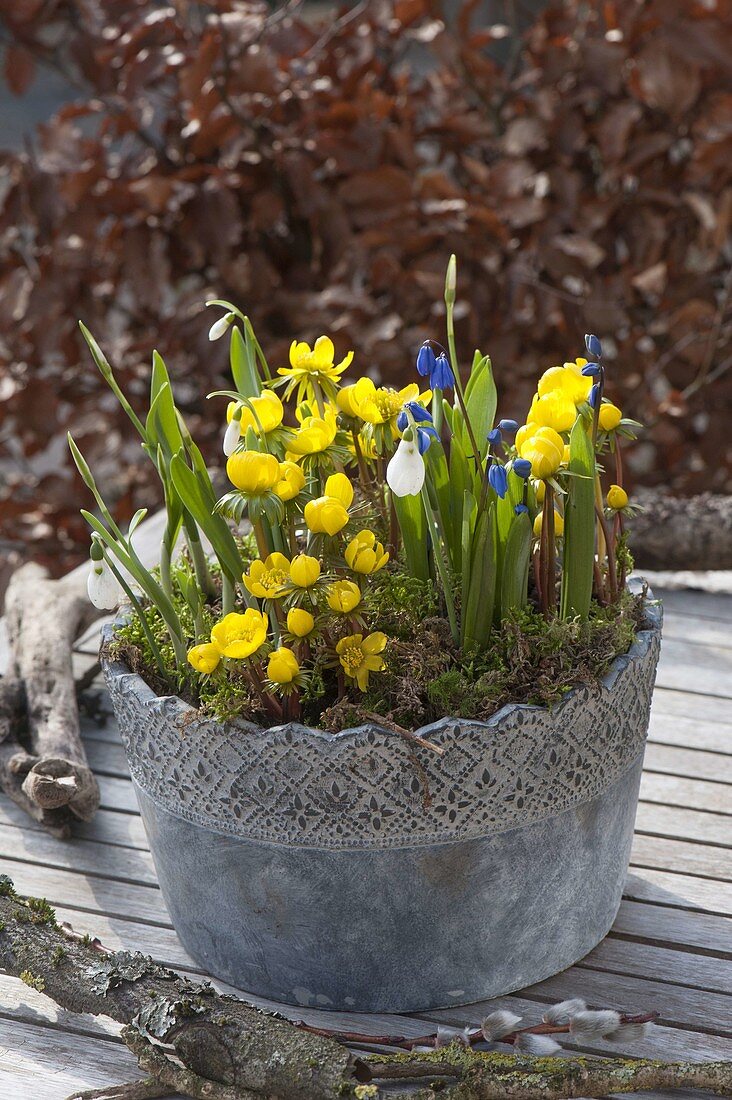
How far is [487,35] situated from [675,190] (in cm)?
47

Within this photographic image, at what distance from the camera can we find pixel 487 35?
217 centimetres

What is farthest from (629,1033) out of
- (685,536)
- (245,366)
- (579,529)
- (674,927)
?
(685,536)

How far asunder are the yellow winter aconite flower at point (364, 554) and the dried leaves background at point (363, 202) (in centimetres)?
124

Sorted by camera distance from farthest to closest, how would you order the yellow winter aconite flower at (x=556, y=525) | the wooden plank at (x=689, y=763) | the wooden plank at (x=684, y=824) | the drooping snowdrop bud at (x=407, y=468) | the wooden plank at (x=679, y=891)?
the wooden plank at (x=689, y=763)
the wooden plank at (x=684, y=824)
the wooden plank at (x=679, y=891)
the yellow winter aconite flower at (x=556, y=525)
the drooping snowdrop bud at (x=407, y=468)

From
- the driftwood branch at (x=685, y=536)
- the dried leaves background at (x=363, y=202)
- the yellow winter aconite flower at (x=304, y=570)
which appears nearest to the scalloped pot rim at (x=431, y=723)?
the yellow winter aconite flower at (x=304, y=570)

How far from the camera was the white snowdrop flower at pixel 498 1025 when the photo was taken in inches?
34.9

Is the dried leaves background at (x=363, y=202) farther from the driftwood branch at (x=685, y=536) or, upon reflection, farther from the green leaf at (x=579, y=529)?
the green leaf at (x=579, y=529)

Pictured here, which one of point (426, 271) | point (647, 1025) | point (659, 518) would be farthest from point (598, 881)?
point (426, 271)

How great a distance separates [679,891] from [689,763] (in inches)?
9.2

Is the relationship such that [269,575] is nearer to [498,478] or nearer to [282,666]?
[282,666]

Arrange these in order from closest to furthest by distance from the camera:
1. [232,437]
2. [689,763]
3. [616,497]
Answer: [232,437], [616,497], [689,763]

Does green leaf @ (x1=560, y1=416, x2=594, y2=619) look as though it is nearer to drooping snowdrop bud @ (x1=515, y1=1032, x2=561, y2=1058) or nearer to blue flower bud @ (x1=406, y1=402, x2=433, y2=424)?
blue flower bud @ (x1=406, y1=402, x2=433, y2=424)

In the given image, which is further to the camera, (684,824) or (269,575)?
(684,824)

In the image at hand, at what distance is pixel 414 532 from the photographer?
0.97 meters
